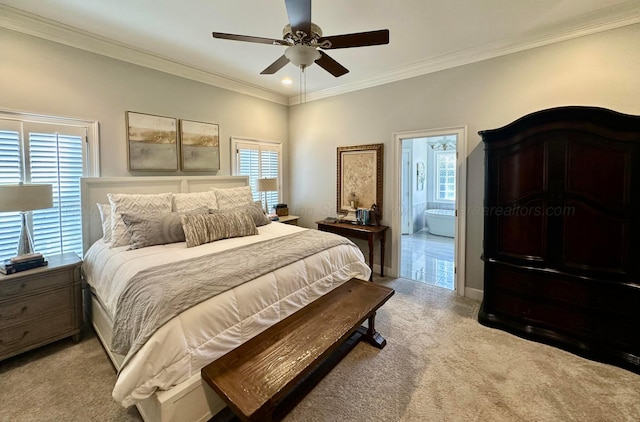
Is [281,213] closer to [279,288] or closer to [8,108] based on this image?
[279,288]

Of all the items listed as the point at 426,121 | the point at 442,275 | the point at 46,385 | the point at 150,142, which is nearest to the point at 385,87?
the point at 426,121

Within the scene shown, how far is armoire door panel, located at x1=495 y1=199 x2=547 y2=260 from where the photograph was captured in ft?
8.60

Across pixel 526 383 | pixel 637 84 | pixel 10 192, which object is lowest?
pixel 526 383

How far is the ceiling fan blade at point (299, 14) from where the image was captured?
1791mm

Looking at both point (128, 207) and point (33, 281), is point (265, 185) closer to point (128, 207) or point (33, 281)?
point (128, 207)

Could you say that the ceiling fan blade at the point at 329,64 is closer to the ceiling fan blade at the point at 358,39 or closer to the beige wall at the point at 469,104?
the ceiling fan blade at the point at 358,39

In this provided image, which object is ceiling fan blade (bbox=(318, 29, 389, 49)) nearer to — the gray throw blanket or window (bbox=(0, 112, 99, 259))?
the gray throw blanket

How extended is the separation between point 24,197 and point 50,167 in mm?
659

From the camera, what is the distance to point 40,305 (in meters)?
2.36

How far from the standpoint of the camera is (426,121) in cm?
374

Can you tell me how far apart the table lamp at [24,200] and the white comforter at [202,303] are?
1.52ft

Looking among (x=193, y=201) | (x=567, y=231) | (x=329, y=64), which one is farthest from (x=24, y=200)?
(x=567, y=231)

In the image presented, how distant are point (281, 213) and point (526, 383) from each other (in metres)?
3.80

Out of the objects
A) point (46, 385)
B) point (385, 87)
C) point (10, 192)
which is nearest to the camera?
point (46, 385)
